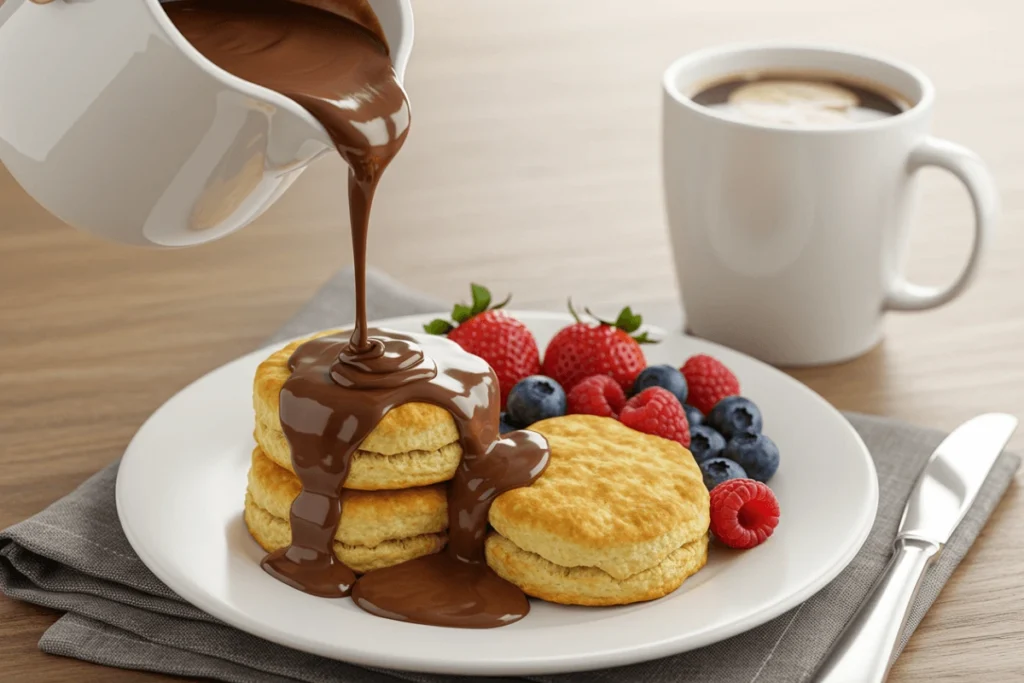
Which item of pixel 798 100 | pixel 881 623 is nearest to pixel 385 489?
pixel 881 623

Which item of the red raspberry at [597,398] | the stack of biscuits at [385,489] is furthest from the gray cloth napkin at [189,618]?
the red raspberry at [597,398]

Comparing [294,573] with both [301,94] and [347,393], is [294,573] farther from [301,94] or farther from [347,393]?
[301,94]

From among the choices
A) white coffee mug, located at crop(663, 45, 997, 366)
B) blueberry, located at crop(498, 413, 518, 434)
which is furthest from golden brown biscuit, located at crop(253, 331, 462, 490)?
white coffee mug, located at crop(663, 45, 997, 366)

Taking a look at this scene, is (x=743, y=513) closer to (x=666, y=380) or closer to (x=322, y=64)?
(x=666, y=380)

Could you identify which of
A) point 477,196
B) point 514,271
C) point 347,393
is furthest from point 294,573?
point 477,196

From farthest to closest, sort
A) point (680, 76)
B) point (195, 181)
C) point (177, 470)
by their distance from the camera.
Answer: point (680, 76) → point (177, 470) → point (195, 181)

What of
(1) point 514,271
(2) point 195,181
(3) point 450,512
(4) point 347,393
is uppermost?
(2) point 195,181
